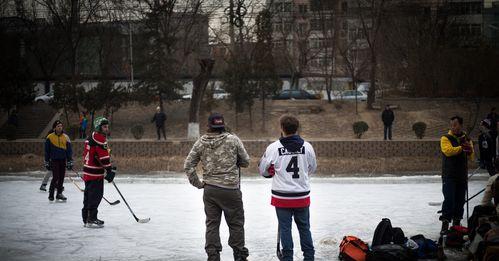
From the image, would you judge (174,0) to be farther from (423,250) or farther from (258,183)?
(423,250)

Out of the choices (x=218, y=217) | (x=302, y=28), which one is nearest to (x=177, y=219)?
(x=218, y=217)

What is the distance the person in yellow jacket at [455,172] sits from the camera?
10297 millimetres

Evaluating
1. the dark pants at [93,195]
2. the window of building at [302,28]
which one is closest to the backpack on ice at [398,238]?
the dark pants at [93,195]

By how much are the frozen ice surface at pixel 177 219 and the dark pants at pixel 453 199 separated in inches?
17.2

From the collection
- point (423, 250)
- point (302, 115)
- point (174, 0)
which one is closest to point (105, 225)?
point (423, 250)

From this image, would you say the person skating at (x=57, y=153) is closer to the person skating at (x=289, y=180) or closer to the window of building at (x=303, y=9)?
the person skating at (x=289, y=180)

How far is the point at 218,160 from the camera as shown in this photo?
833cm

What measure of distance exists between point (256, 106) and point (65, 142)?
29481 mm

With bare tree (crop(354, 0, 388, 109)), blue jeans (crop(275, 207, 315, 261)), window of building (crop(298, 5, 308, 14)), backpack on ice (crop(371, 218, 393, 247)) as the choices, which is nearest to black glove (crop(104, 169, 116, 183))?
blue jeans (crop(275, 207, 315, 261))

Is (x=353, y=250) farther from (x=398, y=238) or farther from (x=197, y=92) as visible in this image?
(x=197, y=92)

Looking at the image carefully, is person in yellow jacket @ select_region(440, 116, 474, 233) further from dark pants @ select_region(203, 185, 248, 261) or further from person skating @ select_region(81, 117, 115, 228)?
person skating @ select_region(81, 117, 115, 228)

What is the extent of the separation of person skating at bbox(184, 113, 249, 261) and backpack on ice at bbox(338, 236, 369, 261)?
1.28 meters

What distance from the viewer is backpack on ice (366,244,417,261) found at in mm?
8367

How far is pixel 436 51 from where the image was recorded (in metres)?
44.8
